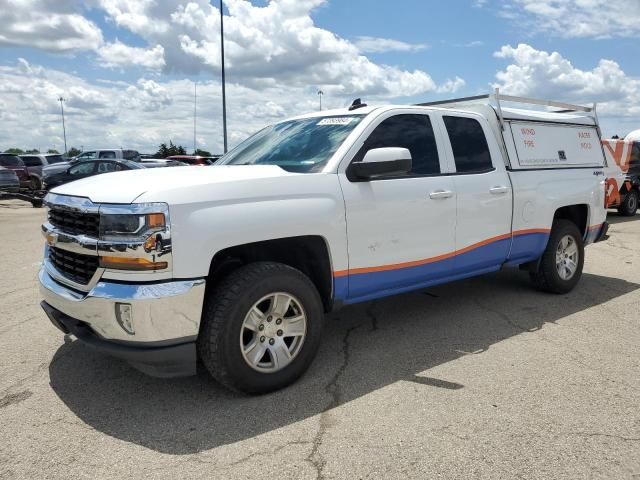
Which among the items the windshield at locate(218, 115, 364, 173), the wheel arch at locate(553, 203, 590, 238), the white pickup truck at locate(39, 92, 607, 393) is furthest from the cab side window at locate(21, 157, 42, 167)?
the wheel arch at locate(553, 203, 590, 238)

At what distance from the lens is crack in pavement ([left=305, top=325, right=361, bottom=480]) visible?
9.19 ft

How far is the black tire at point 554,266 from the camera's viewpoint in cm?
587

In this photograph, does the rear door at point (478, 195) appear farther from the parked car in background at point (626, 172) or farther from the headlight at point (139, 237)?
the parked car in background at point (626, 172)

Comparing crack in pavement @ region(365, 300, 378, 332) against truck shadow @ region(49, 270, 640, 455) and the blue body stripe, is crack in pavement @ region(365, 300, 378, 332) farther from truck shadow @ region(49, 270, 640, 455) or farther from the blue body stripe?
the blue body stripe

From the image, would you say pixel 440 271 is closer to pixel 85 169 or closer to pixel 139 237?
pixel 139 237

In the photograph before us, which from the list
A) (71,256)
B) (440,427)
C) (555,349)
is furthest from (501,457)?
(71,256)

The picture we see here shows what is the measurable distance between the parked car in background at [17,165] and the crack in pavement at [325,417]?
21055 millimetres

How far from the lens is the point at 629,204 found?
603 inches

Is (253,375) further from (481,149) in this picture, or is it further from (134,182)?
(481,149)

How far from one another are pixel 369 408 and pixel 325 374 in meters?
0.61

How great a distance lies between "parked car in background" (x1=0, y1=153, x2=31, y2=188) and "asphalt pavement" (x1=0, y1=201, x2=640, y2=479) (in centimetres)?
1874

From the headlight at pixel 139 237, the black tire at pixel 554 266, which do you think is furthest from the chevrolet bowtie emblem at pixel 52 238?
the black tire at pixel 554 266

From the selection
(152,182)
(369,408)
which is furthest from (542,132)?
(152,182)

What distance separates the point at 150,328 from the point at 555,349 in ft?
10.5
